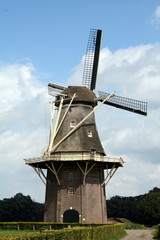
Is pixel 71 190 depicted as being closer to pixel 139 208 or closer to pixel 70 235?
pixel 70 235

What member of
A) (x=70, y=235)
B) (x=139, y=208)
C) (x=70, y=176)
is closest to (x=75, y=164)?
(x=70, y=176)

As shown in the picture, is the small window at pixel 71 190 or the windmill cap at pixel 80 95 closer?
the small window at pixel 71 190

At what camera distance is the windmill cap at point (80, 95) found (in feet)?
105

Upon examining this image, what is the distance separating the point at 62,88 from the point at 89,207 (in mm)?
12701

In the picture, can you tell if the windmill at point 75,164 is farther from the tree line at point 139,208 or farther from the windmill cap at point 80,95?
the tree line at point 139,208

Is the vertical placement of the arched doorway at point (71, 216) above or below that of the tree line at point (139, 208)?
below

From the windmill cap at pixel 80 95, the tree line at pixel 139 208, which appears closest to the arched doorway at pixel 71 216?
the windmill cap at pixel 80 95

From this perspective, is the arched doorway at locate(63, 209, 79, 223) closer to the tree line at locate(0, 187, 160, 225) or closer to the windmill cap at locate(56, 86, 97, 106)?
the windmill cap at locate(56, 86, 97, 106)

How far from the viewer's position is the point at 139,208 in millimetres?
67125

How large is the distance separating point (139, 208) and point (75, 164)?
140 feet

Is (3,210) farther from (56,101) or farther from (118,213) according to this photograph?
(56,101)

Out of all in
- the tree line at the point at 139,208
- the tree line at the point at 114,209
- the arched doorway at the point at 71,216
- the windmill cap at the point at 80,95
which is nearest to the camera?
the arched doorway at the point at 71,216

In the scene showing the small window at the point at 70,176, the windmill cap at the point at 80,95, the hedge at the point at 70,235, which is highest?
the windmill cap at the point at 80,95

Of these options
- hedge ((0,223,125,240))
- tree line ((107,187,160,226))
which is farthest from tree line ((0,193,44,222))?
hedge ((0,223,125,240))
